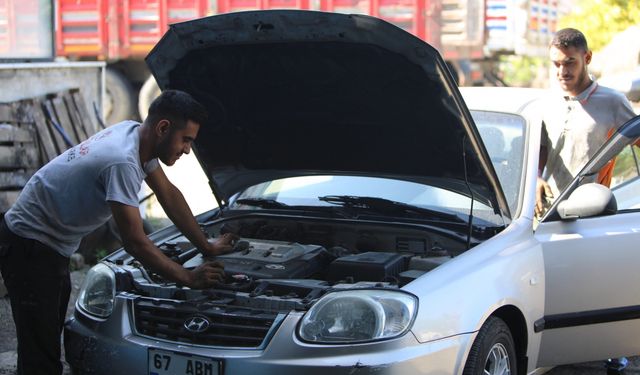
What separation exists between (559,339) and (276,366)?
1590 mm

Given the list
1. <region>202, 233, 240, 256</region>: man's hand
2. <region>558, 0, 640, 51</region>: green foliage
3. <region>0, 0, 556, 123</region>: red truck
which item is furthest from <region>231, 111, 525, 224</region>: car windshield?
<region>558, 0, 640, 51</region>: green foliage

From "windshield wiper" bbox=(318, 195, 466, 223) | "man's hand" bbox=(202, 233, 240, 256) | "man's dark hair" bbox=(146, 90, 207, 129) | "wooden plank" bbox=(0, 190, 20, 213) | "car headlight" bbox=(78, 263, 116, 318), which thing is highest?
"man's dark hair" bbox=(146, 90, 207, 129)

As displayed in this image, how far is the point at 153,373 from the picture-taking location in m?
3.37

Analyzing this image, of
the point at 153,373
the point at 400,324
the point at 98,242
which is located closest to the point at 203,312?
the point at 153,373

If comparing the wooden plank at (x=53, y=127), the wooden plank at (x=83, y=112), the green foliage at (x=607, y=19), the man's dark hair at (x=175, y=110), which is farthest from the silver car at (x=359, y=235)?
the green foliage at (x=607, y=19)

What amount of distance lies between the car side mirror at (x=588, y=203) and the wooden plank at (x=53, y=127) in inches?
181

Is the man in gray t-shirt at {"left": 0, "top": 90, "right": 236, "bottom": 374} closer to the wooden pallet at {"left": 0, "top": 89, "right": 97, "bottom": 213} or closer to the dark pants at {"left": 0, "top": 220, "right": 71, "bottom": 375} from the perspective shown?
the dark pants at {"left": 0, "top": 220, "right": 71, "bottom": 375}

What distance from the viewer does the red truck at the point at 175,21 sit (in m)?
14.4

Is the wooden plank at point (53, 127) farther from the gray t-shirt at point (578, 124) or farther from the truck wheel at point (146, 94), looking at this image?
the truck wheel at point (146, 94)

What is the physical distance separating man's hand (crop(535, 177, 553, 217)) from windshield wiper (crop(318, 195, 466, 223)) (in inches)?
25.7

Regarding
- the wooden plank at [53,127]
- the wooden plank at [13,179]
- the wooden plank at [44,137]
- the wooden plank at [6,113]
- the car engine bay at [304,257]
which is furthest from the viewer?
the wooden plank at [53,127]

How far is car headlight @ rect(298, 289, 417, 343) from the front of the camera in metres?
3.23

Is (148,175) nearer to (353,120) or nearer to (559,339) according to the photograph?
(353,120)

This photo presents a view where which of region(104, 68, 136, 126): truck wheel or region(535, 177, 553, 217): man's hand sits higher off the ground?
region(535, 177, 553, 217): man's hand
